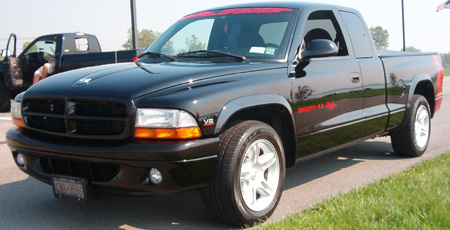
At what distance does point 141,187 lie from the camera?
3.47 m

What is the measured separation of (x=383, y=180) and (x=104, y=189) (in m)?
2.63

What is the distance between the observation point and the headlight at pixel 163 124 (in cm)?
342

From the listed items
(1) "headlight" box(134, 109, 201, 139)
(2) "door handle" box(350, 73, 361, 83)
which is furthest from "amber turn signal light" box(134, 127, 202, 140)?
(2) "door handle" box(350, 73, 361, 83)

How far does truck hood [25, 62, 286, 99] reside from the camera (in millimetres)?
3592

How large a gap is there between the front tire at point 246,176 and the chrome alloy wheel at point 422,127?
302 cm

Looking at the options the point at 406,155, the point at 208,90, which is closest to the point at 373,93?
the point at 406,155

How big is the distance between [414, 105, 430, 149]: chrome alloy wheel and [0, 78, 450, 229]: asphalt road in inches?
9.5

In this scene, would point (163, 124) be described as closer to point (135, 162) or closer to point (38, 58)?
point (135, 162)

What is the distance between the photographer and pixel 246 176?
3.88m

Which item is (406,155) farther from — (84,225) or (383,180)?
(84,225)

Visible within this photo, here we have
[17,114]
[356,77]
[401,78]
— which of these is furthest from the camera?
[401,78]

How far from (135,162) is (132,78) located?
Result: 0.71 meters

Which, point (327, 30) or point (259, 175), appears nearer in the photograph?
point (259, 175)

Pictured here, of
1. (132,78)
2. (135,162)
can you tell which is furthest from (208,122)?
(132,78)
